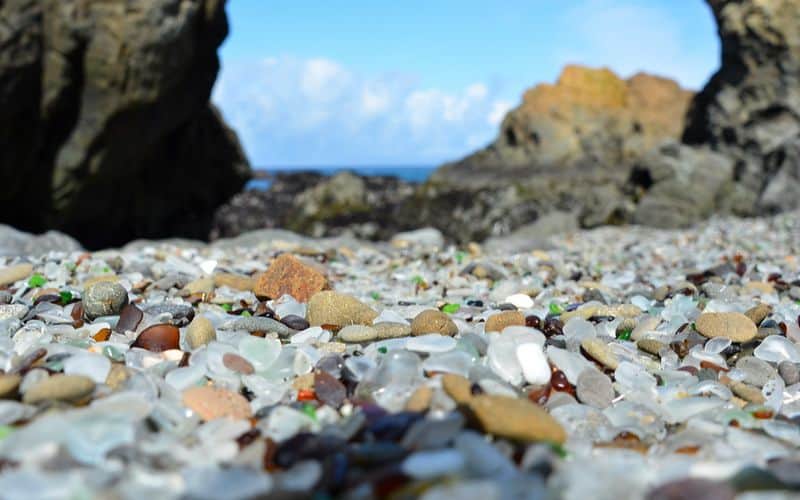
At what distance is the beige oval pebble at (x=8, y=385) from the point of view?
1.81 m

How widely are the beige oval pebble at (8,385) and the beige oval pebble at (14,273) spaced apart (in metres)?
2.08

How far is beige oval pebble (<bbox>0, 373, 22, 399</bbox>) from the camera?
5.93 feet

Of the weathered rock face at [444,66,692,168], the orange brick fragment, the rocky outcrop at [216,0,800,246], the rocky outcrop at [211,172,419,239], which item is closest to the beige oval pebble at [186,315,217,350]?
the orange brick fragment

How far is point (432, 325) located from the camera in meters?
2.65

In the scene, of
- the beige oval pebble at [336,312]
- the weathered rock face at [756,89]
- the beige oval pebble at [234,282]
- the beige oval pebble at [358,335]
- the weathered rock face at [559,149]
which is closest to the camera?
the beige oval pebble at [358,335]

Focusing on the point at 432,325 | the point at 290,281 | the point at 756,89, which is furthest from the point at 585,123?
the point at 432,325

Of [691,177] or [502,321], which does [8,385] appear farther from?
[691,177]

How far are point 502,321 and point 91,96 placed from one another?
902 centimetres

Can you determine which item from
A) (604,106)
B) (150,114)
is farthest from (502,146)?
(150,114)

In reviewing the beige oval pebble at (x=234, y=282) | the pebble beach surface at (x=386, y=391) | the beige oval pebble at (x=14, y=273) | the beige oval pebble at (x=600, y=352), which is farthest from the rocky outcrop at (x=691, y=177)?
the beige oval pebble at (x=600, y=352)

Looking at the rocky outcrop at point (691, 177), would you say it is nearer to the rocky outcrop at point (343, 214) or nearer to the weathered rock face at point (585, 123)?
the rocky outcrop at point (343, 214)

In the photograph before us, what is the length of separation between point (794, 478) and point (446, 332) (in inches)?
54.8

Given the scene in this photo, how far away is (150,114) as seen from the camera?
10812 millimetres

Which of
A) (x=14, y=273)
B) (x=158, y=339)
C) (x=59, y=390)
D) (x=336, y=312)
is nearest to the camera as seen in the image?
(x=59, y=390)
